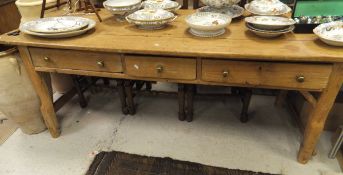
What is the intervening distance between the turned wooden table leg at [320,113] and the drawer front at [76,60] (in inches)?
37.2

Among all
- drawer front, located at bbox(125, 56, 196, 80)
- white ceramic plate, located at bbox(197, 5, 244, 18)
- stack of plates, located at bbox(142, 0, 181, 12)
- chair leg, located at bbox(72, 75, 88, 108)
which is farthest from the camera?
chair leg, located at bbox(72, 75, 88, 108)

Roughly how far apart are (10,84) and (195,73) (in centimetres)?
104

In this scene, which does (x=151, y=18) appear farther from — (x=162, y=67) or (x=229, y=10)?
(x=229, y=10)

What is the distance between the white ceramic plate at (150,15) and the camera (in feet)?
4.11

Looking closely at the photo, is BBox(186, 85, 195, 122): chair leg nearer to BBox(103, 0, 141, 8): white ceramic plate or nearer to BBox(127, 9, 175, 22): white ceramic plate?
BBox(127, 9, 175, 22): white ceramic plate

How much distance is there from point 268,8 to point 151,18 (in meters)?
0.64

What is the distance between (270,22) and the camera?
1.16 metres

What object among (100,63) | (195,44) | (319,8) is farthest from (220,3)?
(100,63)

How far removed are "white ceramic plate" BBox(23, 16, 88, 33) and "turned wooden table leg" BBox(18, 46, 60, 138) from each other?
0.44 ft

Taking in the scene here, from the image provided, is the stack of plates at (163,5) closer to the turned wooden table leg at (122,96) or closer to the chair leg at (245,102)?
the turned wooden table leg at (122,96)

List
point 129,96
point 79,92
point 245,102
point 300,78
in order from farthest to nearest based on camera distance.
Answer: point 79,92, point 129,96, point 245,102, point 300,78

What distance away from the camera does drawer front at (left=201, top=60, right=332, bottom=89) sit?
39.6 inches

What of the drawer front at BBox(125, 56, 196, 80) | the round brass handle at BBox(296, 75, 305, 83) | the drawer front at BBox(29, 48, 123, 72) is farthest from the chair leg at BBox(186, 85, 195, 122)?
the round brass handle at BBox(296, 75, 305, 83)

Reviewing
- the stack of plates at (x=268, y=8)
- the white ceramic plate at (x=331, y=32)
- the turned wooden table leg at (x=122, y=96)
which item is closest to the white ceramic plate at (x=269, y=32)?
the white ceramic plate at (x=331, y=32)
